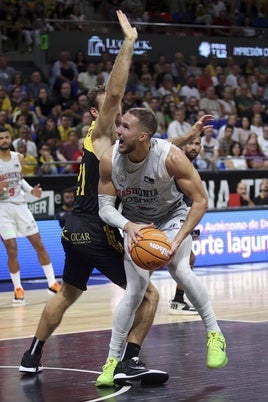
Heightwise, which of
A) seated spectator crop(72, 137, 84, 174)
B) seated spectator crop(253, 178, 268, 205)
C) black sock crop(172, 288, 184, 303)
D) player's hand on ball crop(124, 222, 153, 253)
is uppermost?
player's hand on ball crop(124, 222, 153, 253)

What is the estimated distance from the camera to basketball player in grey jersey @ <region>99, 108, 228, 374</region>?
6.41m

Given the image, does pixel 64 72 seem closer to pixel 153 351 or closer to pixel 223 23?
pixel 223 23

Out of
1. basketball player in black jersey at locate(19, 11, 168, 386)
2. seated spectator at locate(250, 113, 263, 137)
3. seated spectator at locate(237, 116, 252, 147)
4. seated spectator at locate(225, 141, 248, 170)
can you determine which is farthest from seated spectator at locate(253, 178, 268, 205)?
basketball player in black jersey at locate(19, 11, 168, 386)

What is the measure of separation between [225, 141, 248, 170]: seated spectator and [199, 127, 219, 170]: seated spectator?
251 mm

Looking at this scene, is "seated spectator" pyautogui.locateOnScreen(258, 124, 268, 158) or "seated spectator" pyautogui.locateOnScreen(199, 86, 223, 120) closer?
"seated spectator" pyautogui.locateOnScreen(258, 124, 268, 158)

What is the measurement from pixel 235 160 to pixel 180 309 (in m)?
6.93

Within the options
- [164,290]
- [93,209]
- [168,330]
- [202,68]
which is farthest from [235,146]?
[93,209]

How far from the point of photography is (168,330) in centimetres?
916

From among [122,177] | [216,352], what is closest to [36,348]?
[216,352]

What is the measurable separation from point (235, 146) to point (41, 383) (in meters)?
11.5

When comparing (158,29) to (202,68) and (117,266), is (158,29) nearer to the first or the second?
(202,68)

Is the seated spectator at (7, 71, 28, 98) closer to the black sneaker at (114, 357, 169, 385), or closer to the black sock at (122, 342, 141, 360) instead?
the black sock at (122, 342, 141, 360)

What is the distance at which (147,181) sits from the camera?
6449 millimetres

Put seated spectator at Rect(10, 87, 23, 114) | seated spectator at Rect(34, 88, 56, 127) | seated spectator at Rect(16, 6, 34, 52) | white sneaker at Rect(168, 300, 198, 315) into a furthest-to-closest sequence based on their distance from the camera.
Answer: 1. seated spectator at Rect(16, 6, 34, 52)
2. seated spectator at Rect(34, 88, 56, 127)
3. seated spectator at Rect(10, 87, 23, 114)
4. white sneaker at Rect(168, 300, 198, 315)
